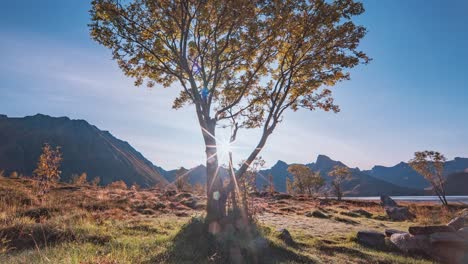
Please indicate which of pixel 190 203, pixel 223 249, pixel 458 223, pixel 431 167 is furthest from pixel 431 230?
pixel 431 167

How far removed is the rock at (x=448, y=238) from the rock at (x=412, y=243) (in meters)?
0.28

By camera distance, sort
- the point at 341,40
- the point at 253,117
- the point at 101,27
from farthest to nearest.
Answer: the point at 253,117 → the point at 341,40 → the point at 101,27

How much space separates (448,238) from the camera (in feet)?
36.3

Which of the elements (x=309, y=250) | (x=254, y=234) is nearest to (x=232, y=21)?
(x=254, y=234)

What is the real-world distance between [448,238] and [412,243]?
4.39 feet

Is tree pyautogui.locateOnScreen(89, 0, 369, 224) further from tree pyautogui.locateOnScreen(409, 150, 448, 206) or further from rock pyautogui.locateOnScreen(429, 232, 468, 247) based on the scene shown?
tree pyautogui.locateOnScreen(409, 150, 448, 206)

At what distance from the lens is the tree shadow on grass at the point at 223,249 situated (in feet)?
24.8

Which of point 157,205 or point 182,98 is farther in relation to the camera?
point 157,205

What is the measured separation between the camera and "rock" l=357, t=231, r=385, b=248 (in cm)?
1257

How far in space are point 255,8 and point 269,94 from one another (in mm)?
4588

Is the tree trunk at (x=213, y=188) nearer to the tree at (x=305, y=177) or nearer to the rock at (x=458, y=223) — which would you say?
the rock at (x=458, y=223)

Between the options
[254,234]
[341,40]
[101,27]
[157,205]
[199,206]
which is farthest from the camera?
[199,206]

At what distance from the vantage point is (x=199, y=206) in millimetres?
23188

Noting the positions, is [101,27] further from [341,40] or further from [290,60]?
[341,40]
